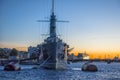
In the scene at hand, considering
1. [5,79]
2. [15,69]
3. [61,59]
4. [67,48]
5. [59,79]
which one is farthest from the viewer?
[67,48]

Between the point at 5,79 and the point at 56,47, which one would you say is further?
the point at 56,47

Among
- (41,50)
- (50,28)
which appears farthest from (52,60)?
(50,28)

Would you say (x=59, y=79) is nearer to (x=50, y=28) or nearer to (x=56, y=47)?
(x=56, y=47)

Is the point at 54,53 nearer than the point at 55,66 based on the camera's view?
No

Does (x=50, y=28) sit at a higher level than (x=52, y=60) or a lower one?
higher

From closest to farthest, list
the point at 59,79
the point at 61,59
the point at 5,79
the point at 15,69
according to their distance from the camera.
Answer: the point at 5,79
the point at 59,79
the point at 15,69
the point at 61,59

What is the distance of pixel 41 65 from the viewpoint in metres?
139

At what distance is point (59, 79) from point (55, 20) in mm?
72565

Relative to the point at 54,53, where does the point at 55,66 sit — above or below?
below

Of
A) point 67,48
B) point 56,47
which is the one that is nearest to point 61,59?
point 56,47

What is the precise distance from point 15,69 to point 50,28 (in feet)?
104

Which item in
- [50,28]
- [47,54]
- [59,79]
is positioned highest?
[50,28]

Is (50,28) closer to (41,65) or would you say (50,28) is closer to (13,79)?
(41,65)

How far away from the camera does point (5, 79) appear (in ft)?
249
